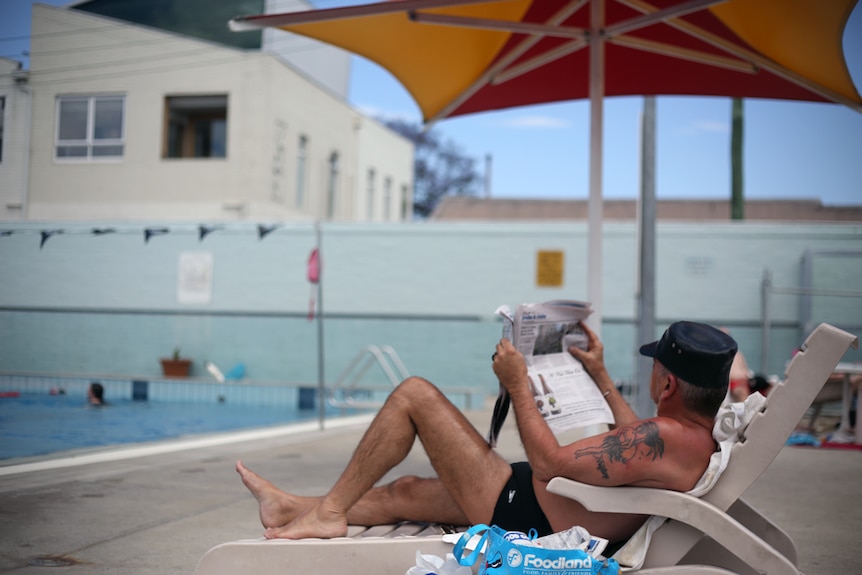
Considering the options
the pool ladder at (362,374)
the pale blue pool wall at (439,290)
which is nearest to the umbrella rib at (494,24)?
the pool ladder at (362,374)

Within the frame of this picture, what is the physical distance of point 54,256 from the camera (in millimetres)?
5508

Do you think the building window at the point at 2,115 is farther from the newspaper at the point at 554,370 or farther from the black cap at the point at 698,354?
the black cap at the point at 698,354

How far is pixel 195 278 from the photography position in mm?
15383

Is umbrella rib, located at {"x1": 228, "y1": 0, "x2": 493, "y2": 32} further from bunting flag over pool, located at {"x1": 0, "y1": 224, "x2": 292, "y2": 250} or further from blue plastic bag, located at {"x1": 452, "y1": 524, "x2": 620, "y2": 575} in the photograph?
blue plastic bag, located at {"x1": 452, "y1": 524, "x2": 620, "y2": 575}

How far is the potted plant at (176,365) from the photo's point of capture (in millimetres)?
14350

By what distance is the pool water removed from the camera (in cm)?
535

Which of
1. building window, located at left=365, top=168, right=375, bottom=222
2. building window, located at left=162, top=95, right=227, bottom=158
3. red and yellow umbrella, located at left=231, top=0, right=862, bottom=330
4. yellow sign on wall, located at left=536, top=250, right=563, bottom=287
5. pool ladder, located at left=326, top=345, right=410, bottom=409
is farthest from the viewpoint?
building window, located at left=365, top=168, right=375, bottom=222

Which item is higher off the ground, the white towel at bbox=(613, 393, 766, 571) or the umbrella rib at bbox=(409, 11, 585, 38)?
the umbrella rib at bbox=(409, 11, 585, 38)

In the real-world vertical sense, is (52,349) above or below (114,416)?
above

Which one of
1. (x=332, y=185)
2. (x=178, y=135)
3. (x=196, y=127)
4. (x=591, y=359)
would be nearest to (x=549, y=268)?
(x=196, y=127)

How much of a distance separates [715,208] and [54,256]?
21050 millimetres

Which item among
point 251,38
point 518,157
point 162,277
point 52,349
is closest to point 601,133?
point 52,349

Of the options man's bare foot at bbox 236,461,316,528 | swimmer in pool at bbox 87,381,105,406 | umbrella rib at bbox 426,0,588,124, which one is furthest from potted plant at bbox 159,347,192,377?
man's bare foot at bbox 236,461,316,528

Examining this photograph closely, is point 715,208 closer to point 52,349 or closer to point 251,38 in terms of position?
point 251,38
